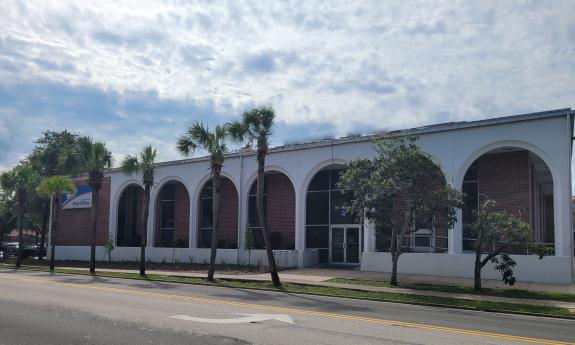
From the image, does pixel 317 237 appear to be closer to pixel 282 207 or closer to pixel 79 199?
pixel 282 207

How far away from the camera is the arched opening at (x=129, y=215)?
39.9 meters

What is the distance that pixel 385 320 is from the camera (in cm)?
1121

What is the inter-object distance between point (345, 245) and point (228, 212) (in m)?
9.02

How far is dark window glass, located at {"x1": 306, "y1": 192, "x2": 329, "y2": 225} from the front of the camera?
30.4 meters

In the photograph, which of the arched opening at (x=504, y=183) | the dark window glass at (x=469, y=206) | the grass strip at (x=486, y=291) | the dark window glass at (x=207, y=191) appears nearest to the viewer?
the grass strip at (x=486, y=291)

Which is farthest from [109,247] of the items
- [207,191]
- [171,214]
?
[207,191]

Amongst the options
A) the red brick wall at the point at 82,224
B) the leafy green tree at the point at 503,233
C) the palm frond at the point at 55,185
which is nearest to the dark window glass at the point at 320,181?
the leafy green tree at the point at 503,233

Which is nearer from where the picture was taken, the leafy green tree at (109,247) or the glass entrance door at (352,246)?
the glass entrance door at (352,246)

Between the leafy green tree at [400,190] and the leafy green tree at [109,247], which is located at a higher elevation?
the leafy green tree at [400,190]

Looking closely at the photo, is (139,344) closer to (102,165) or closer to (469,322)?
(469,322)

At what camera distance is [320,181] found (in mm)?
30781

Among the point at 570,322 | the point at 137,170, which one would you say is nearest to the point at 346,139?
the point at 137,170

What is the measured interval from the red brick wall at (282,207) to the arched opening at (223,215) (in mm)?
2722

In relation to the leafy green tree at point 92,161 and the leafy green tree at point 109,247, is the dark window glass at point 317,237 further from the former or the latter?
the leafy green tree at point 109,247
